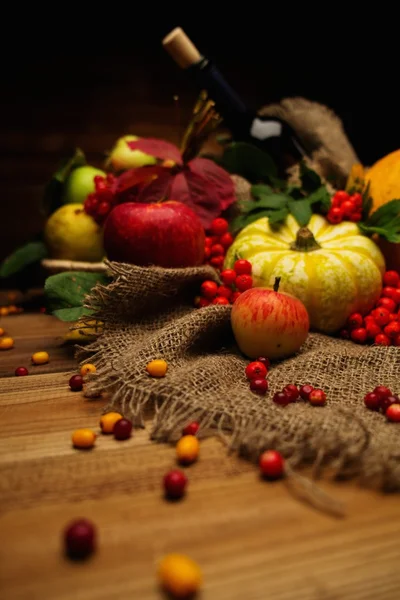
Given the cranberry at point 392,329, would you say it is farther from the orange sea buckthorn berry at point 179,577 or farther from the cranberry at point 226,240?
the orange sea buckthorn berry at point 179,577

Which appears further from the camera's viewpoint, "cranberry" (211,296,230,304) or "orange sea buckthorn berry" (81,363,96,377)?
"cranberry" (211,296,230,304)

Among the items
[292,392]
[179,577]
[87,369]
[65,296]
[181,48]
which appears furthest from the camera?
[181,48]

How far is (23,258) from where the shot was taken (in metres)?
1.50

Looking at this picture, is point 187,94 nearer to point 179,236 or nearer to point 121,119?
point 121,119

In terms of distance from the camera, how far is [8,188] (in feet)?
6.44

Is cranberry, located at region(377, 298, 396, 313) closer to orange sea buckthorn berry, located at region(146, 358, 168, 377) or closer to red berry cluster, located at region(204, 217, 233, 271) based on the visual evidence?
red berry cluster, located at region(204, 217, 233, 271)

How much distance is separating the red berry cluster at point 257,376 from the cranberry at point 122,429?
0.22 m

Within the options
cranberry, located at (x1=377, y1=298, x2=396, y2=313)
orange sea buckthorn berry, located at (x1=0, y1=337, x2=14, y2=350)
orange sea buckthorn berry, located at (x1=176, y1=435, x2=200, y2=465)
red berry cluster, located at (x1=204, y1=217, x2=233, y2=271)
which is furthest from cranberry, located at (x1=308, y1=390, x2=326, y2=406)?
orange sea buckthorn berry, located at (x1=0, y1=337, x2=14, y2=350)

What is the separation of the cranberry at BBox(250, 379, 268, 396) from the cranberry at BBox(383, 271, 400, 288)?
1.79ft

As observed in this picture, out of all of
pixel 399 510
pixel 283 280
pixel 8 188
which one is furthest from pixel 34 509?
pixel 8 188

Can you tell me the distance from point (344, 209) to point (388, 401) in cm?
64

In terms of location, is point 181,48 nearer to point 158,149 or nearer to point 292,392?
point 158,149

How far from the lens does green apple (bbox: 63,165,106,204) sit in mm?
1504

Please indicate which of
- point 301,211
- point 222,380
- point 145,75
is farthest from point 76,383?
point 145,75
